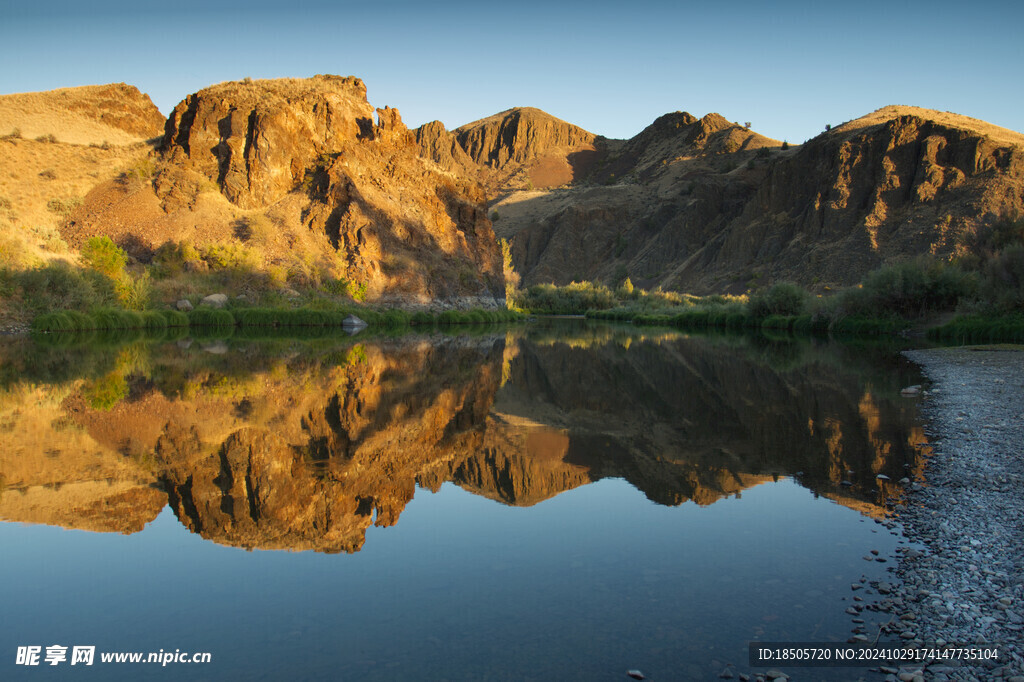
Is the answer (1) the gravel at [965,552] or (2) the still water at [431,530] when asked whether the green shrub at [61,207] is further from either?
(1) the gravel at [965,552]

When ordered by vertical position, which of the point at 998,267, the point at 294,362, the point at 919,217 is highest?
the point at 919,217

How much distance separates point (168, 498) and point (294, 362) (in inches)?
554

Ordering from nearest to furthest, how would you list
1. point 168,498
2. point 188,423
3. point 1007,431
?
point 168,498
point 1007,431
point 188,423

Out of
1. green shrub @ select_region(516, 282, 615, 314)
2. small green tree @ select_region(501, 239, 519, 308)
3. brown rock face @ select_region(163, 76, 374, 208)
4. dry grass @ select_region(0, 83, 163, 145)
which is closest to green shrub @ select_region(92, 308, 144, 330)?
brown rock face @ select_region(163, 76, 374, 208)

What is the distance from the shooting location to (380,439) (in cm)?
931

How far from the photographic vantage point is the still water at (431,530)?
385cm

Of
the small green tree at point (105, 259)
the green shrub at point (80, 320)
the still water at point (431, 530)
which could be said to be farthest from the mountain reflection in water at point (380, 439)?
the small green tree at point (105, 259)

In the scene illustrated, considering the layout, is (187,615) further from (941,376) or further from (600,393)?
(941,376)

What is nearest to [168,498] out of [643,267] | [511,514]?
[511,514]

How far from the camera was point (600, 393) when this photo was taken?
48.6ft

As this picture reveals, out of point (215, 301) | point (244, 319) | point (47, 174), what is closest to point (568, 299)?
point (244, 319)

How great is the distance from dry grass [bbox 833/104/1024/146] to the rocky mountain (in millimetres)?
358

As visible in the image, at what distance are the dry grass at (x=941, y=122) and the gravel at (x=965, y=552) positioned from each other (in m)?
71.8

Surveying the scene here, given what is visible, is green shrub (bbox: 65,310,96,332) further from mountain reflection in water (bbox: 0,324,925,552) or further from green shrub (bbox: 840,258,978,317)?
green shrub (bbox: 840,258,978,317)
